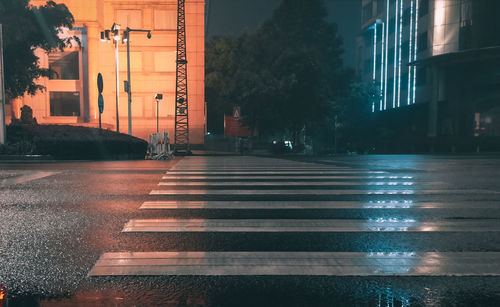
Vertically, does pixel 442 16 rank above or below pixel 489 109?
above

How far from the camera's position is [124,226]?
181 inches

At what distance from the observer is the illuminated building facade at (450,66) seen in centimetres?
3262

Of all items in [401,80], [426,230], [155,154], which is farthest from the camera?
[401,80]

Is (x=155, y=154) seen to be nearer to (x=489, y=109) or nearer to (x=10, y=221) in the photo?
(x=10, y=221)

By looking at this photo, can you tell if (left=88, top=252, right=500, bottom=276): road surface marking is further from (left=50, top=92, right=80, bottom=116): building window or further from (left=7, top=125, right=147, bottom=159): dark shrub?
(left=50, top=92, right=80, bottom=116): building window

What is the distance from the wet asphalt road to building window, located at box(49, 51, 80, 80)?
35837 mm

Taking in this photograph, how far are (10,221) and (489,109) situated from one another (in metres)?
41.1

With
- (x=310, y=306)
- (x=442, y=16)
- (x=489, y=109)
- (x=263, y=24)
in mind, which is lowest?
(x=310, y=306)

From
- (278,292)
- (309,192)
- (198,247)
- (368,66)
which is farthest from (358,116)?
(278,292)

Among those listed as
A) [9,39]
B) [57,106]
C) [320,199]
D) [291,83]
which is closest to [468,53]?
[291,83]

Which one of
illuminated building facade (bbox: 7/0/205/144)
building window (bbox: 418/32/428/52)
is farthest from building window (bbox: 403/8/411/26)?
illuminated building facade (bbox: 7/0/205/144)

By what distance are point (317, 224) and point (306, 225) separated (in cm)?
16

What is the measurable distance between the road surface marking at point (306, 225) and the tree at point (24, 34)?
21.6 m

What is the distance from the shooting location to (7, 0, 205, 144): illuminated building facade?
3797 centimetres
